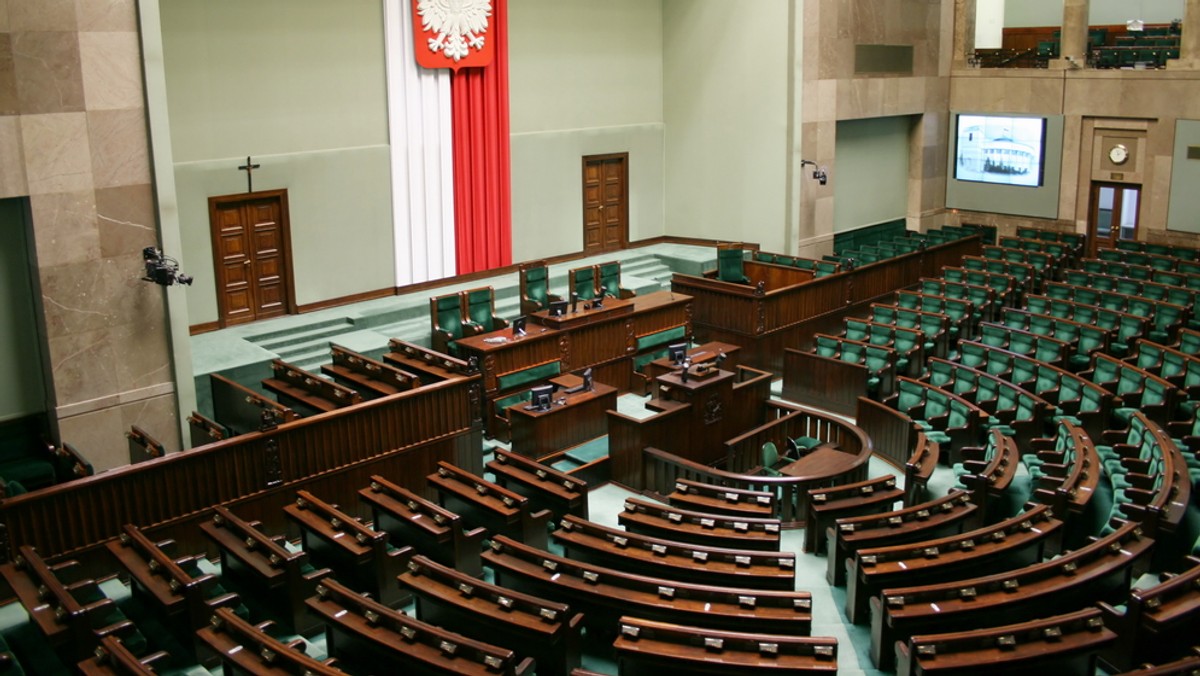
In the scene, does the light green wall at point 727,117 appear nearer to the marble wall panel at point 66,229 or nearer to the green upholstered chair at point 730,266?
the green upholstered chair at point 730,266

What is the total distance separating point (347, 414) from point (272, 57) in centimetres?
536

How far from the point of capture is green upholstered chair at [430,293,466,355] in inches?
435

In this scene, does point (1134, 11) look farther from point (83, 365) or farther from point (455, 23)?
point (83, 365)

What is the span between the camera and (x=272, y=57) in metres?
11.6

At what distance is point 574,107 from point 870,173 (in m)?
5.26

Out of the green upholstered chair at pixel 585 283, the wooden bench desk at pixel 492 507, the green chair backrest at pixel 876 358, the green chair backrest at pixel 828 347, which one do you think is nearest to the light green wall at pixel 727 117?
the green upholstered chair at pixel 585 283

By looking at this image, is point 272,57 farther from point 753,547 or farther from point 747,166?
point 753,547

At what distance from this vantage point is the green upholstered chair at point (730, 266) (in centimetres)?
1345

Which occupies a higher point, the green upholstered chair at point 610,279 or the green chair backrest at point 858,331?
the green upholstered chair at point 610,279

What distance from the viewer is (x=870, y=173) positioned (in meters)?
17.2

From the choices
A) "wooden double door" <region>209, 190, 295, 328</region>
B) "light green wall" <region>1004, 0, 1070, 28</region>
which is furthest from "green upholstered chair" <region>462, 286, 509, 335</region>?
"light green wall" <region>1004, 0, 1070, 28</region>

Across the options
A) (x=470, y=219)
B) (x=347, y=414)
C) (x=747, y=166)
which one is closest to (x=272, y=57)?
(x=470, y=219)

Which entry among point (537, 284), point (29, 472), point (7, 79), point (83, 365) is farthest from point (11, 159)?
point (537, 284)

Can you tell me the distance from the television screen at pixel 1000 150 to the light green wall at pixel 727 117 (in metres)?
4.40
